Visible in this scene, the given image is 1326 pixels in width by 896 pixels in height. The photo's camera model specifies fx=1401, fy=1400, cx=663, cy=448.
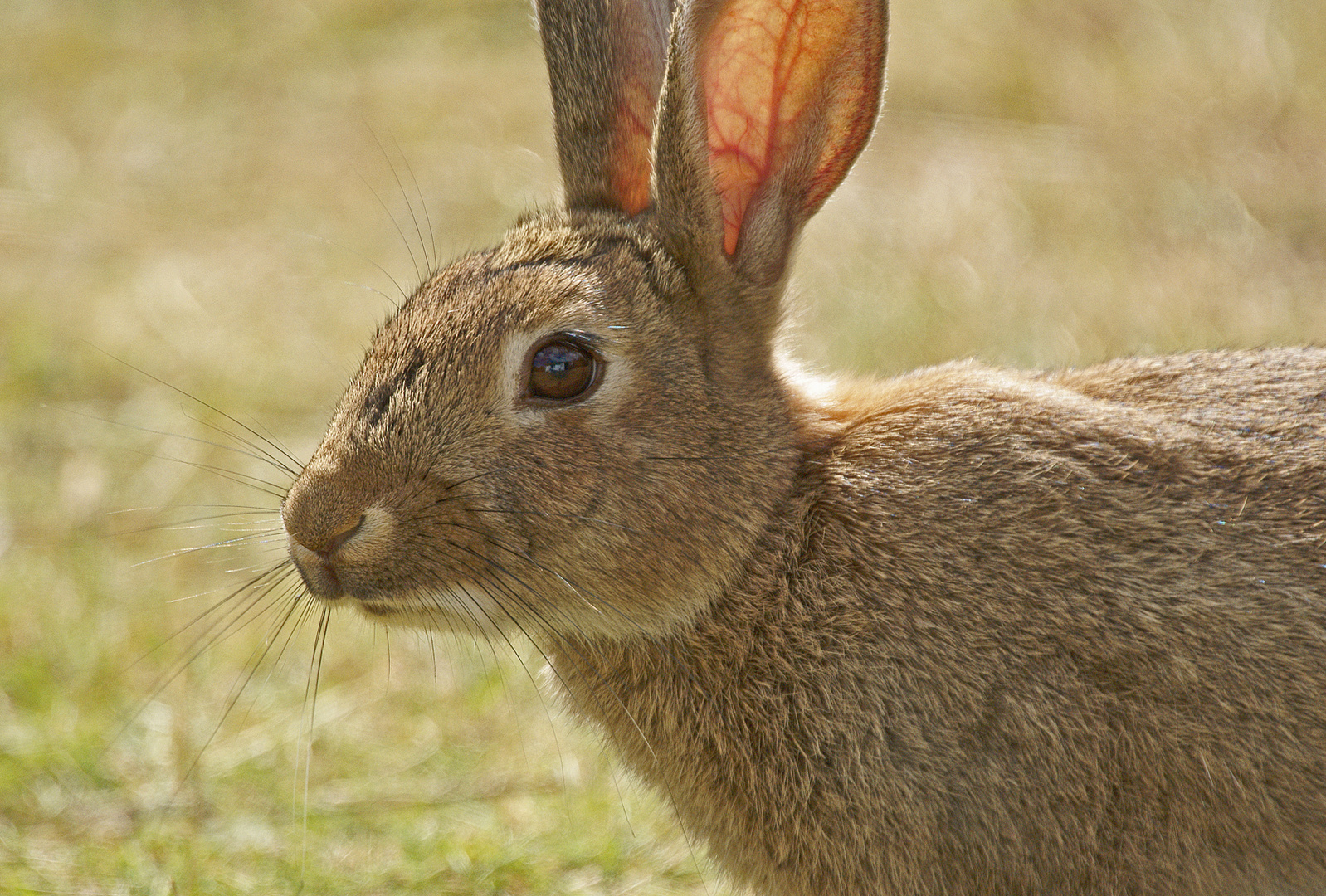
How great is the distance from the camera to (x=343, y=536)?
2904mm

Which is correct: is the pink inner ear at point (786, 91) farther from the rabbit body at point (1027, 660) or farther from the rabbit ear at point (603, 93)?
the rabbit body at point (1027, 660)

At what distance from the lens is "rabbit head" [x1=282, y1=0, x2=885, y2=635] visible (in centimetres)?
296

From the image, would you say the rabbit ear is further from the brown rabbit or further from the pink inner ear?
the pink inner ear

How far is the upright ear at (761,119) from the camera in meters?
3.10

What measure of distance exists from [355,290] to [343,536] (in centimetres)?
384

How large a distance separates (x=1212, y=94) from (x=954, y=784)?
541 centimetres

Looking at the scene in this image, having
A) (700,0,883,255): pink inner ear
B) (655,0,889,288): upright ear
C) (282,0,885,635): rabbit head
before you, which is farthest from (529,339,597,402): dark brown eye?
(700,0,883,255): pink inner ear

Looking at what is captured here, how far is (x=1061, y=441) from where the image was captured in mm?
3084

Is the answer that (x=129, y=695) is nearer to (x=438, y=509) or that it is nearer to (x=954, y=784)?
(x=438, y=509)

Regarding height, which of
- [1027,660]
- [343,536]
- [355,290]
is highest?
[355,290]

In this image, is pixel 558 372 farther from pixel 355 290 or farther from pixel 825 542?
pixel 355 290

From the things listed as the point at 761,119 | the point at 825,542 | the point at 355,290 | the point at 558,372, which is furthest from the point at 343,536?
the point at 355,290

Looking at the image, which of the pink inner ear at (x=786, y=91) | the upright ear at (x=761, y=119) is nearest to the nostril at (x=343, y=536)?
the upright ear at (x=761, y=119)

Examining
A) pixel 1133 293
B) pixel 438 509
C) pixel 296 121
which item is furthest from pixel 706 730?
pixel 296 121
